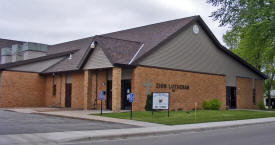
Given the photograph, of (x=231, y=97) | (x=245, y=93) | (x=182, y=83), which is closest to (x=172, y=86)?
(x=182, y=83)

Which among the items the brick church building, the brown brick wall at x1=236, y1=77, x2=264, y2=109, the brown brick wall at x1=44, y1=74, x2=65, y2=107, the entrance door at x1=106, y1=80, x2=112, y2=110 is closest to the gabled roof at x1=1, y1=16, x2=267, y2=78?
the brick church building

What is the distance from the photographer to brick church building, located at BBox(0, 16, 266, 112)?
26.2 meters

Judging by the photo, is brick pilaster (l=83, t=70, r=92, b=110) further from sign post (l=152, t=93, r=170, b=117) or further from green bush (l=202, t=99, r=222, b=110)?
green bush (l=202, t=99, r=222, b=110)

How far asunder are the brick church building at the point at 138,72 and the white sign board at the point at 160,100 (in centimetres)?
477

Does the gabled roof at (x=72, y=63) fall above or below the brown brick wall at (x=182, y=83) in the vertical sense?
above

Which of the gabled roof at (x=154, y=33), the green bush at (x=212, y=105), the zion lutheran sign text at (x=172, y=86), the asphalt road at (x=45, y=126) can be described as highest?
the gabled roof at (x=154, y=33)

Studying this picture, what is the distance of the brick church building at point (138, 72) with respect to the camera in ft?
85.9

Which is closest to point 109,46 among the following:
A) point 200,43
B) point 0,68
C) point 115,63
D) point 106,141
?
point 115,63

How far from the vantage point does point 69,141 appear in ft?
37.0

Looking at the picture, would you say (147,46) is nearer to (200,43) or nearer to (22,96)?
(200,43)

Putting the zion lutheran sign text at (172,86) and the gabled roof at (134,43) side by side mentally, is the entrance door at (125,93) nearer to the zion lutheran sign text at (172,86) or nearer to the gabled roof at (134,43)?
the gabled roof at (134,43)

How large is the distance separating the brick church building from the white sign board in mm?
4773

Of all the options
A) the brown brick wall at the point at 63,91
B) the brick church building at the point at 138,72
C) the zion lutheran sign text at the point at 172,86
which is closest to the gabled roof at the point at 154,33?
the brick church building at the point at 138,72

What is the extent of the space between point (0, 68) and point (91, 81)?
9497 mm
